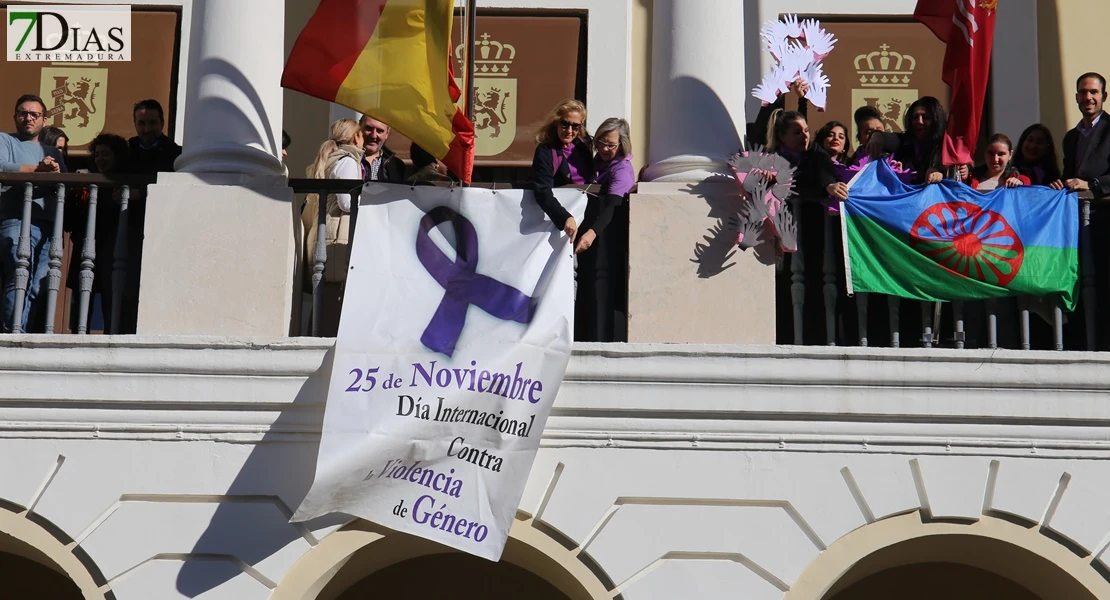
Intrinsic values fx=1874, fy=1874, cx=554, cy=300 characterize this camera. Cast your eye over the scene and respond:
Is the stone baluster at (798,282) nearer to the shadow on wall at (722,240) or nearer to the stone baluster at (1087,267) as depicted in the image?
the shadow on wall at (722,240)

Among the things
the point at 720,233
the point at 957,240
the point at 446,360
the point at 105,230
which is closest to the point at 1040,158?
the point at 957,240

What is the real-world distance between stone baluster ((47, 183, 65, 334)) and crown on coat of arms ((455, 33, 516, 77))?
4.61m

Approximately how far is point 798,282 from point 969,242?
3.55 feet

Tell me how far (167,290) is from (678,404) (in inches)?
127

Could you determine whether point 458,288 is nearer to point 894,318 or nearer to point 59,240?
point 59,240

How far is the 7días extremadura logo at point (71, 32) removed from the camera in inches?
604

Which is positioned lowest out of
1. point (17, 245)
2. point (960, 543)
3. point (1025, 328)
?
point (960, 543)

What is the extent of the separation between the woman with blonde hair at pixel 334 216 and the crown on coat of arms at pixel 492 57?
11.1 ft

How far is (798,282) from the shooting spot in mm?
11703

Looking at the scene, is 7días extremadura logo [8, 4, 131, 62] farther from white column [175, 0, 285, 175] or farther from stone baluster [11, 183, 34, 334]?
stone baluster [11, 183, 34, 334]

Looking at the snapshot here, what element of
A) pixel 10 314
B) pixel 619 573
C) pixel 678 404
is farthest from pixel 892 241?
pixel 10 314

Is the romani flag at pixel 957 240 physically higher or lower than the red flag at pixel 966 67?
lower

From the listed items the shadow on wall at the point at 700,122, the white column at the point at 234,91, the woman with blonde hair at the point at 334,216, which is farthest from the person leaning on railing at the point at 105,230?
the shadow on wall at the point at 700,122

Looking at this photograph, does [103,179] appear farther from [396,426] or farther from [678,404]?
[678,404]
